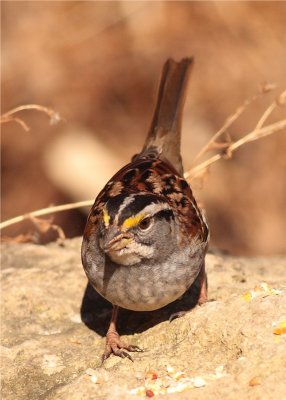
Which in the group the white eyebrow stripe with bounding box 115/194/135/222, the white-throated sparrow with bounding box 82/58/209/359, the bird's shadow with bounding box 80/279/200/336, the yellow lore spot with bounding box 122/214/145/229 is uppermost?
the white eyebrow stripe with bounding box 115/194/135/222

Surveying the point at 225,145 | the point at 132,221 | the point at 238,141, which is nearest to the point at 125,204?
the point at 132,221

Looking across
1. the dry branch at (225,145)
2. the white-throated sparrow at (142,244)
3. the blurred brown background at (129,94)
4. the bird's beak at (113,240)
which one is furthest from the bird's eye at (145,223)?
the blurred brown background at (129,94)

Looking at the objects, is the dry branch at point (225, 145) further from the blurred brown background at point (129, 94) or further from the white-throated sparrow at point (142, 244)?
the blurred brown background at point (129, 94)

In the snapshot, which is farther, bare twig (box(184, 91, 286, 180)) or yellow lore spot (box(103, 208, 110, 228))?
bare twig (box(184, 91, 286, 180))

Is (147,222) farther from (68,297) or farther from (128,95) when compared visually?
(128,95)

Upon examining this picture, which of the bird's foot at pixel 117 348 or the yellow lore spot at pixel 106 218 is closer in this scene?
Answer: the yellow lore spot at pixel 106 218

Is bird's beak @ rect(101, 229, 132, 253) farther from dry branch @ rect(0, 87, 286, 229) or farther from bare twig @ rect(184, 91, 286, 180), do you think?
bare twig @ rect(184, 91, 286, 180)

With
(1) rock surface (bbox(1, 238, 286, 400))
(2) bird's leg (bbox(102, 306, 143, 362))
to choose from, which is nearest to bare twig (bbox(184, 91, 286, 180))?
(1) rock surface (bbox(1, 238, 286, 400))

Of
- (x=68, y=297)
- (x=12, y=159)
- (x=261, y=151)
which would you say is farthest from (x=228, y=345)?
(x=12, y=159)
